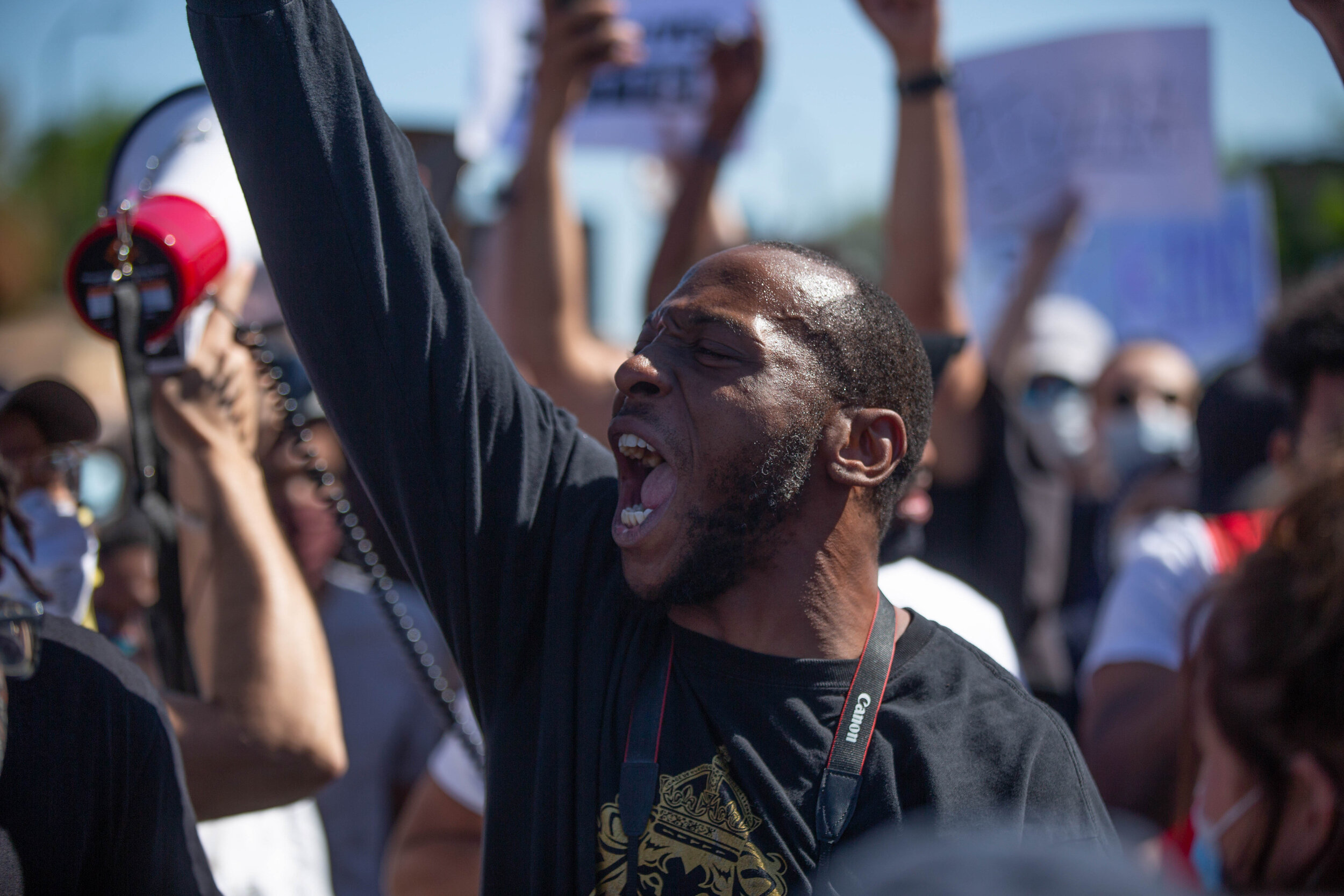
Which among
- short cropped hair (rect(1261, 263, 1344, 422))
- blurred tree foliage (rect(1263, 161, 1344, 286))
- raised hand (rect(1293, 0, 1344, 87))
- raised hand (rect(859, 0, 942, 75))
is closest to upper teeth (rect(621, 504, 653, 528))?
raised hand (rect(1293, 0, 1344, 87))

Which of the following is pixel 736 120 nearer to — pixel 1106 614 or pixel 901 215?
pixel 901 215

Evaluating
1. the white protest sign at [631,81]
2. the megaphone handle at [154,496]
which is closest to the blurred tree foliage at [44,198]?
the white protest sign at [631,81]

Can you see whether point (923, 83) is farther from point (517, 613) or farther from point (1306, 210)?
point (1306, 210)

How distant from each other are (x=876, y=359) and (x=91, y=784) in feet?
4.31

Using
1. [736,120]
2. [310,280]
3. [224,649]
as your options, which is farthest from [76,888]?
[736,120]

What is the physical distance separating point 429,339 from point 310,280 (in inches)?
7.2

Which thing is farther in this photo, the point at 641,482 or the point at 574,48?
the point at 574,48

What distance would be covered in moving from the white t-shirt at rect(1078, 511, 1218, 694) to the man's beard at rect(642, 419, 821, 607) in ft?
4.54

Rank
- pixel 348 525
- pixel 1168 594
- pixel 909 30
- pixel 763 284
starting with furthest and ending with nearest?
pixel 909 30 → pixel 1168 594 → pixel 348 525 → pixel 763 284

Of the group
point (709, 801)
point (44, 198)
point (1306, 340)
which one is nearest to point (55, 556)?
point (709, 801)

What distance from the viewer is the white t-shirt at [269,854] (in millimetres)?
2490

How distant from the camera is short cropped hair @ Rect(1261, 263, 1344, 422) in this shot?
9.08ft

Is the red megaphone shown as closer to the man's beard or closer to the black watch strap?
the man's beard

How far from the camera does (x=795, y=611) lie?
1785 millimetres
